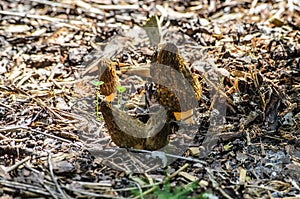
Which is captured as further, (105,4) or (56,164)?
(105,4)

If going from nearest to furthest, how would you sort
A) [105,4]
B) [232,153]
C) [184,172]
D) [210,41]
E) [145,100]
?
[184,172] → [232,153] → [145,100] → [210,41] → [105,4]

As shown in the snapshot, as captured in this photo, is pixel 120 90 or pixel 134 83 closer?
pixel 120 90

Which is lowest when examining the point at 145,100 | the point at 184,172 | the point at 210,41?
the point at 184,172

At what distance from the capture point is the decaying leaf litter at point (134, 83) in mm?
2197

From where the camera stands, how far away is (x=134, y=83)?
2973 mm

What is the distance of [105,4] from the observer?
412 centimetres

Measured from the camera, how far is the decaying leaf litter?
7.21 ft

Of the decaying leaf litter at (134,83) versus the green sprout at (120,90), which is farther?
the green sprout at (120,90)

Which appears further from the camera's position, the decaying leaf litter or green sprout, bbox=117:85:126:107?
green sprout, bbox=117:85:126:107

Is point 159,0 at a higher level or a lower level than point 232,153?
higher

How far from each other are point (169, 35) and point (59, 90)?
98 centimetres

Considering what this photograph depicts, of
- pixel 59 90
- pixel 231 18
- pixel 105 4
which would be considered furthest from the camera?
pixel 105 4

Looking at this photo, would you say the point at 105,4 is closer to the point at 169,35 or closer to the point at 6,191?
the point at 169,35

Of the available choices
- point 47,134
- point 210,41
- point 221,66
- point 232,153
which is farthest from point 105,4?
point 232,153
